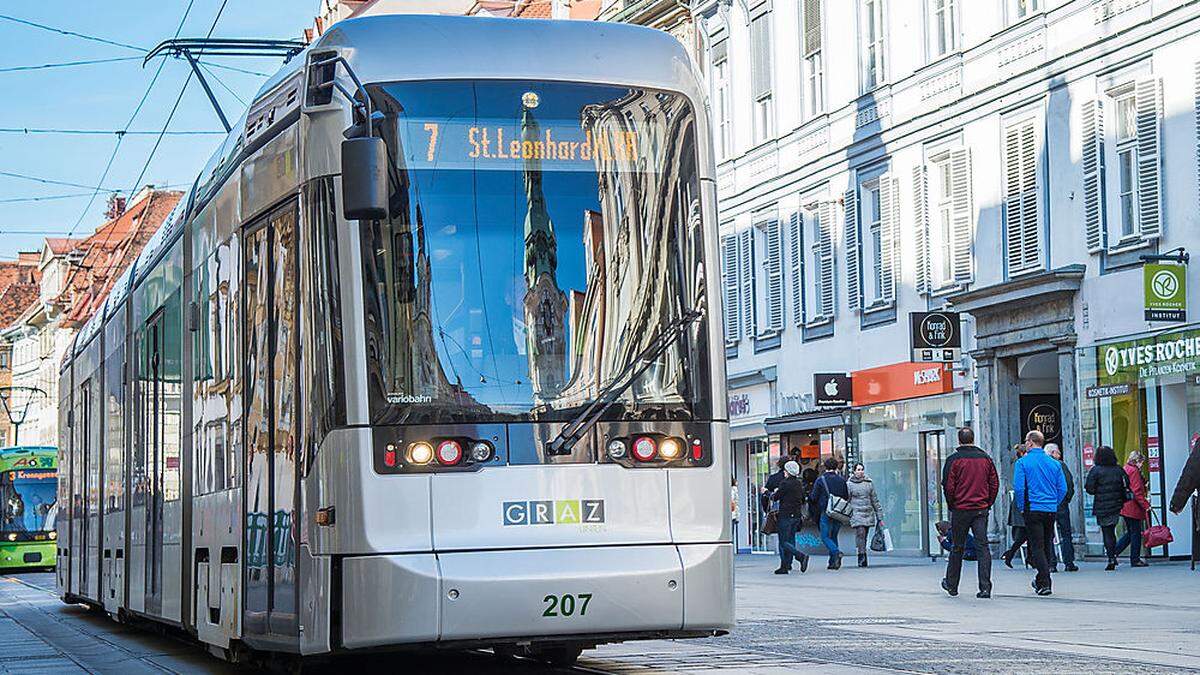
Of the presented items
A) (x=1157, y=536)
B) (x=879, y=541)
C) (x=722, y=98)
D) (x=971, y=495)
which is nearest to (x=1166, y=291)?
(x=1157, y=536)

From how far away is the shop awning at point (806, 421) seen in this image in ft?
125

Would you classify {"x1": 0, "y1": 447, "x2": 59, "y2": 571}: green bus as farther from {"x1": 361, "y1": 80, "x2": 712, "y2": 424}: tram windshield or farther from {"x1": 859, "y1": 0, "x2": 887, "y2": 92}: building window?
{"x1": 361, "y1": 80, "x2": 712, "y2": 424}: tram windshield

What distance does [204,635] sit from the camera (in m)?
13.7

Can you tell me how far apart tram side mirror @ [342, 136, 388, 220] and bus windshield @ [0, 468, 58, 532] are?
131 ft

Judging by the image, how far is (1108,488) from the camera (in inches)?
1071

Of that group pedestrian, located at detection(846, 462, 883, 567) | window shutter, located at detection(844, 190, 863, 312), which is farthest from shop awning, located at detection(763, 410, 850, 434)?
pedestrian, located at detection(846, 462, 883, 567)

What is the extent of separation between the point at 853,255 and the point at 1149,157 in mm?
9730

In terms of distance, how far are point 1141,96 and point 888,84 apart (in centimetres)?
768

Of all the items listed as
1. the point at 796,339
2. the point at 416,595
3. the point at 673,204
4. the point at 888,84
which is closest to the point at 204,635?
the point at 416,595

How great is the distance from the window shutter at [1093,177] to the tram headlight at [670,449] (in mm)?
19020

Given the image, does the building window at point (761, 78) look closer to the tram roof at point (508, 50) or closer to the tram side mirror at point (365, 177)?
the tram roof at point (508, 50)

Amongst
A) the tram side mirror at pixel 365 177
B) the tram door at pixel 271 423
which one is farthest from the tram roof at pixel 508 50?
the tram door at pixel 271 423

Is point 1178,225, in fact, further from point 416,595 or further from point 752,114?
point 416,595

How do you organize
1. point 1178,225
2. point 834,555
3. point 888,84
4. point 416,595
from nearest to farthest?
point 416,595 → point 1178,225 → point 834,555 → point 888,84
